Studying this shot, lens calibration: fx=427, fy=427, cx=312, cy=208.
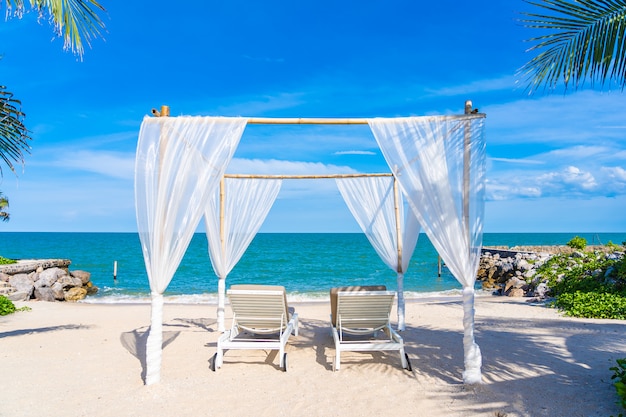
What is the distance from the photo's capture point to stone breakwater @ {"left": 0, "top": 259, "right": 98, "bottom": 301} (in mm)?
11664

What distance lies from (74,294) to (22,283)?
1843 millimetres

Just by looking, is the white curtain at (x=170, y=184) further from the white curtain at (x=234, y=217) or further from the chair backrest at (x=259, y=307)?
the white curtain at (x=234, y=217)

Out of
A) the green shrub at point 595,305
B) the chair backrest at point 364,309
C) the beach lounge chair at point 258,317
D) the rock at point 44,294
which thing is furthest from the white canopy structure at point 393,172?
the rock at point 44,294

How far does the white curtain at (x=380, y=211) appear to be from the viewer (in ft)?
19.9

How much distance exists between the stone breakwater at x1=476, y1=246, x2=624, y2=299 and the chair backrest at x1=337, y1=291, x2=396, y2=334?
21.7 ft

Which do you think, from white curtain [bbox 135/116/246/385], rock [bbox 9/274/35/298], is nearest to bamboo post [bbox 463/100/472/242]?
white curtain [bbox 135/116/246/385]

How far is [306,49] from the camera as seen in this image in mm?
11922

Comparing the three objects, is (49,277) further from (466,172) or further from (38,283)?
(466,172)

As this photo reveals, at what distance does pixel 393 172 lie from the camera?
12.8 ft

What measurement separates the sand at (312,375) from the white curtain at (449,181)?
55 cm

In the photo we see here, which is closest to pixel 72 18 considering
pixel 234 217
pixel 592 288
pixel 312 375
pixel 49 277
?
pixel 234 217

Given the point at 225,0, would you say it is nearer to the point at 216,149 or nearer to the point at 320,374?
the point at 216,149

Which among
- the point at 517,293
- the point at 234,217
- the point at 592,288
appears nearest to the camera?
the point at 234,217

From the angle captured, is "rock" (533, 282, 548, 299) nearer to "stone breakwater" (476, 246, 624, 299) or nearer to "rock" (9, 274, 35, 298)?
"stone breakwater" (476, 246, 624, 299)
